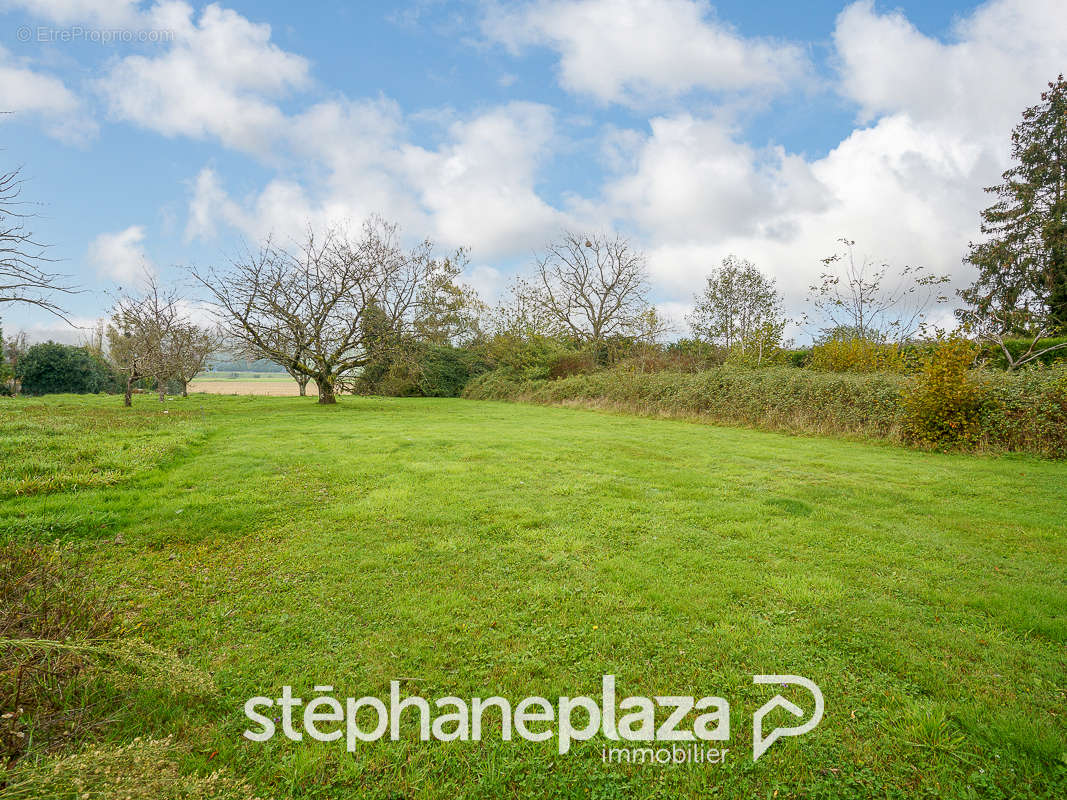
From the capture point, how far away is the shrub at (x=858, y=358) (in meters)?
13.9

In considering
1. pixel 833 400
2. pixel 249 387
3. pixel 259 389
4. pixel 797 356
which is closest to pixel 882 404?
pixel 833 400

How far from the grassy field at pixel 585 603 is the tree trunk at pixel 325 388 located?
12.1 m

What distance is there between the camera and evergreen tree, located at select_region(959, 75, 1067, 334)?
64.8ft

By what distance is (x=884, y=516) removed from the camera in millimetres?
5246

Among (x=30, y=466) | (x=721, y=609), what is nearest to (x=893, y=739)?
(x=721, y=609)

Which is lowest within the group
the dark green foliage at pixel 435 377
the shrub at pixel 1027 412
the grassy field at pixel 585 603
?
the grassy field at pixel 585 603

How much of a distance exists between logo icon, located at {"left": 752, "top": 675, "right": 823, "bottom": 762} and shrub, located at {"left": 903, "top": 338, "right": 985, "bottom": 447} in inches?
385

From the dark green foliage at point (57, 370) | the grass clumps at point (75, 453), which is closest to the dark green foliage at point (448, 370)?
the grass clumps at point (75, 453)

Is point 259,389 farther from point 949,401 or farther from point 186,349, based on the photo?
point 949,401

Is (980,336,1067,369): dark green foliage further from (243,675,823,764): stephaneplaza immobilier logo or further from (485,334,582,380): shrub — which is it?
(243,675,823,764): stephaneplaza immobilier logo

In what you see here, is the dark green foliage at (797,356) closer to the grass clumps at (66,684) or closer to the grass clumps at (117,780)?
the grass clumps at (66,684)

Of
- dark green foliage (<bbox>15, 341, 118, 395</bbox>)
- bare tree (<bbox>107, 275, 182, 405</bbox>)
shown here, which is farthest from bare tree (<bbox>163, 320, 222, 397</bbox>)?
dark green foliage (<bbox>15, 341, 118, 395</bbox>)

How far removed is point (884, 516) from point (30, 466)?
33.5 ft

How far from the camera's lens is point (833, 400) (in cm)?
1200
